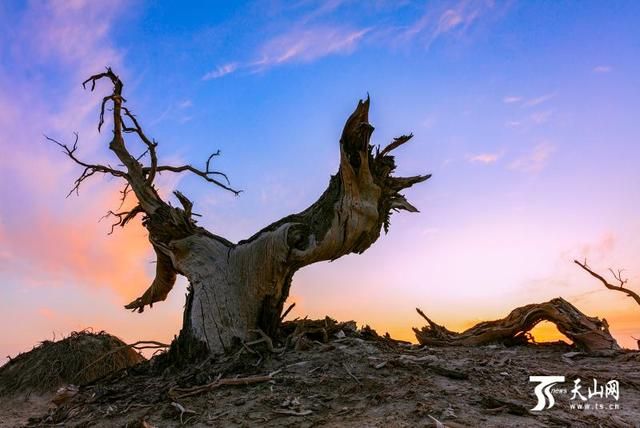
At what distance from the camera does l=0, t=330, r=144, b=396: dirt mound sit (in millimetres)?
11750

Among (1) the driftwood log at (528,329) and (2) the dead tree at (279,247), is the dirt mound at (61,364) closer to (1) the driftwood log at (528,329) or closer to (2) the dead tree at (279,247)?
(2) the dead tree at (279,247)

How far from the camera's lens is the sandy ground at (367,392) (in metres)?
5.71

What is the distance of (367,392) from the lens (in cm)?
648

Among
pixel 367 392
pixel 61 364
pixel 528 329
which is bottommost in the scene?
pixel 367 392

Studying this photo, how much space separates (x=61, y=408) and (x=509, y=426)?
6730 millimetres

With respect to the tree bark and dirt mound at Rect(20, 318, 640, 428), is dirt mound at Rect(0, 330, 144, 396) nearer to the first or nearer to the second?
dirt mound at Rect(20, 318, 640, 428)

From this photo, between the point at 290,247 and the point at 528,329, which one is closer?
the point at 290,247

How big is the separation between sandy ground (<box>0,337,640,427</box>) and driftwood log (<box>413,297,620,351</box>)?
0.57 metres

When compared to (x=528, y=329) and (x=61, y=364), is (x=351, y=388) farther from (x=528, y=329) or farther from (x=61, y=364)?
(x=61, y=364)

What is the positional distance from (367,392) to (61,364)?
853cm

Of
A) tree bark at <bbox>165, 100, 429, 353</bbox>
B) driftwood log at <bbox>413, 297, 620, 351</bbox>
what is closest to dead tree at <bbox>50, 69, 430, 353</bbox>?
tree bark at <bbox>165, 100, 429, 353</bbox>

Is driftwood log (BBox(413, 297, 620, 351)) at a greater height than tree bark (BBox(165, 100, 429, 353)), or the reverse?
tree bark (BBox(165, 100, 429, 353))

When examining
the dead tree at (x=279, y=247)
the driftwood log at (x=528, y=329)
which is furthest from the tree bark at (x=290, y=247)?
the driftwood log at (x=528, y=329)

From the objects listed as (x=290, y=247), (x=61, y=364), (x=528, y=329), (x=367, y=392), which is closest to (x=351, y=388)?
(x=367, y=392)
